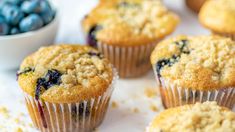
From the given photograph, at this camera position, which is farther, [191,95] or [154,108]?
[154,108]

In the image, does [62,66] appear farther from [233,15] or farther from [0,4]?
[233,15]

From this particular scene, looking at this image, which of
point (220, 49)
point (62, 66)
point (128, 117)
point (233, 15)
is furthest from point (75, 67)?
point (233, 15)

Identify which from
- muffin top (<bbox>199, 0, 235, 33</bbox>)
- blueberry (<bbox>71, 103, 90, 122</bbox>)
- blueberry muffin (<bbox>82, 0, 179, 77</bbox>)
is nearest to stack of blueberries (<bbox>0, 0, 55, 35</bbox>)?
blueberry muffin (<bbox>82, 0, 179, 77</bbox>)

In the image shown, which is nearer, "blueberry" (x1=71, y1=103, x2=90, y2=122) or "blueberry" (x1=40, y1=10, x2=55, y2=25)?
"blueberry" (x1=71, y1=103, x2=90, y2=122)

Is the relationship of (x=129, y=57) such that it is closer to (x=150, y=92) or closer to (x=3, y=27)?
(x=150, y=92)

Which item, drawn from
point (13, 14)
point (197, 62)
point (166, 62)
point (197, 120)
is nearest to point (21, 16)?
point (13, 14)

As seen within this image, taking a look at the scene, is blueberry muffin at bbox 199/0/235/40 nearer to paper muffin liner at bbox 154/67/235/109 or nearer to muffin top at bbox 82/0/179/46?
muffin top at bbox 82/0/179/46
